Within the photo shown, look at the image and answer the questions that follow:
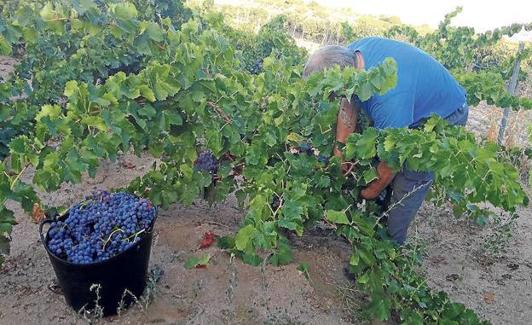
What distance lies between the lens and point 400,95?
2.73 meters

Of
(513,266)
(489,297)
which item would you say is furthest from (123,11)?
(513,266)

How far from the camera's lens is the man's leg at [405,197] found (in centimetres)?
320

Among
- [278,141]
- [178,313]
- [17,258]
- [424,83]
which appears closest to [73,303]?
[178,313]

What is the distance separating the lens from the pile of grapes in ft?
8.36

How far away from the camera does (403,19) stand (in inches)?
639

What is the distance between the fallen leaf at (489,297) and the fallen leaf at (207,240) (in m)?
2.04

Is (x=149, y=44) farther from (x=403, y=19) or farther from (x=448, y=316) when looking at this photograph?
(x=403, y=19)

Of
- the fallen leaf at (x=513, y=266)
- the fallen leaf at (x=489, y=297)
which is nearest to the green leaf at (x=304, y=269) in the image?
the fallen leaf at (x=489, y=297)

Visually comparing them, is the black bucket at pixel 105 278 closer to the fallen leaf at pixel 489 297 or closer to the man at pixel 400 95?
the man at pixel 400 95

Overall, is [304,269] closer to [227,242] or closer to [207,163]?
[227,242]

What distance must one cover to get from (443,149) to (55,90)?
372 centimetres

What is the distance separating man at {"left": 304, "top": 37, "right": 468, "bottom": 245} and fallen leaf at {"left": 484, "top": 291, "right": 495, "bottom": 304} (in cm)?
115

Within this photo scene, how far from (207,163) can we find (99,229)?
945 mm

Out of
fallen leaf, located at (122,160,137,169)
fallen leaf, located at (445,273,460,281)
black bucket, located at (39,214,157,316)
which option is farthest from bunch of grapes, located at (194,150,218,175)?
fallen leaf, located at (445,273,460,281)
